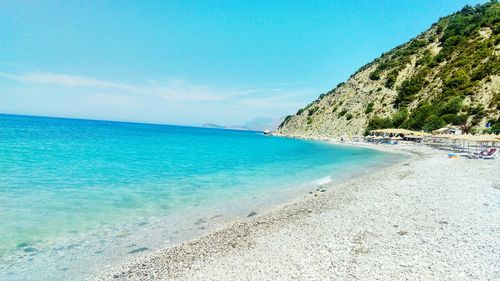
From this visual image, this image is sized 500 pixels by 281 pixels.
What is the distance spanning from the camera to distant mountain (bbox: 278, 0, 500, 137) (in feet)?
180

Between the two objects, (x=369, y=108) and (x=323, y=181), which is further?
(x=369, y=108)

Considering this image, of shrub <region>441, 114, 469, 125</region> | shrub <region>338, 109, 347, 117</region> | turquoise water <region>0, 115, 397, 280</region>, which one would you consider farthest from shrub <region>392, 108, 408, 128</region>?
turquoise water <region>0, 115, 397, 280</region>

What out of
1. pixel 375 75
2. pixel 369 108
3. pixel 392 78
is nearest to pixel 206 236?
pixel 369 108

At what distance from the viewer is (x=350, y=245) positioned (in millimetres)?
7801

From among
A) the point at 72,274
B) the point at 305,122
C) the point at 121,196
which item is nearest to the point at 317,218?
the point at 72,274

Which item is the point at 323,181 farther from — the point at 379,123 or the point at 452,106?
the point at 379,123

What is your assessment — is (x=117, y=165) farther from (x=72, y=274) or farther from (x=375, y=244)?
(x=375, y=244)

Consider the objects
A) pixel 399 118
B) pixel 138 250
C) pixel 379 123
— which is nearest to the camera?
pixel 138 250

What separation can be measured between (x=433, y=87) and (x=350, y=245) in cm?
7113

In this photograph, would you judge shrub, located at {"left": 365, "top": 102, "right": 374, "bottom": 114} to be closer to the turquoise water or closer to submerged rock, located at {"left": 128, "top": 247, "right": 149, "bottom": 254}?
the turquoise water

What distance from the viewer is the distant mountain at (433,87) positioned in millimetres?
54719

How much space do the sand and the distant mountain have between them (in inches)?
1658

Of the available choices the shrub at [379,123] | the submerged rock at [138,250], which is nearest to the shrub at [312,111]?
the shrub at [379,123]

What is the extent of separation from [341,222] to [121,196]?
398 inches
